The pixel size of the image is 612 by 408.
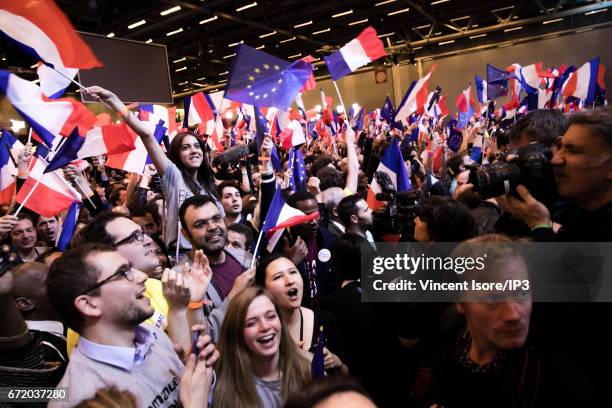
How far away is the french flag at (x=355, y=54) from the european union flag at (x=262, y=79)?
28.4 inches

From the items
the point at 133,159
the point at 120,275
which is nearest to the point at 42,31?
the point at 120,275

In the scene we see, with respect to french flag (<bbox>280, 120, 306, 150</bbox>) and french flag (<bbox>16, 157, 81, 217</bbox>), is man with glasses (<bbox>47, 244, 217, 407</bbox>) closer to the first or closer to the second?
french flag (<bbox>16, 157, 81, 217</bbox>)

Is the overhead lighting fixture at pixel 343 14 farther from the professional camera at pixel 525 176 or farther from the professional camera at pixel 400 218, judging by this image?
the professional camera at pixel 525 176

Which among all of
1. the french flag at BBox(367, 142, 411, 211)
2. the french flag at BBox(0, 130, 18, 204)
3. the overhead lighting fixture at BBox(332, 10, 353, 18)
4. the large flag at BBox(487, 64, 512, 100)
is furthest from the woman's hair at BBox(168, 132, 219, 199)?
the overhead lighting fixture at BBox(332, 10, 353, 18)

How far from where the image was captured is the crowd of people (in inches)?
51.9

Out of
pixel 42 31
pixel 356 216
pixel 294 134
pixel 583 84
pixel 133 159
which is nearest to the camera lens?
pixel 42 31

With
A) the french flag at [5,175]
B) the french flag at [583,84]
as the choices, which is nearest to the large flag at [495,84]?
the french flag at [583,84]

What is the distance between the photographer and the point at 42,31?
8.29 feet

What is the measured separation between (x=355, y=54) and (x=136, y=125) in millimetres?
2947

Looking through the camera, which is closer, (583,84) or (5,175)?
(5,175)

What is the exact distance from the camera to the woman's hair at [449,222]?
2061mm

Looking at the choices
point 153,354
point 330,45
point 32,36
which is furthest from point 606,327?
point 330,45

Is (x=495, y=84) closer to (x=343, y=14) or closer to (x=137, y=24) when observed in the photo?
(x=343, y=14)

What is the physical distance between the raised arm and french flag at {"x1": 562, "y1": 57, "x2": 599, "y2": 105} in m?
7.65
